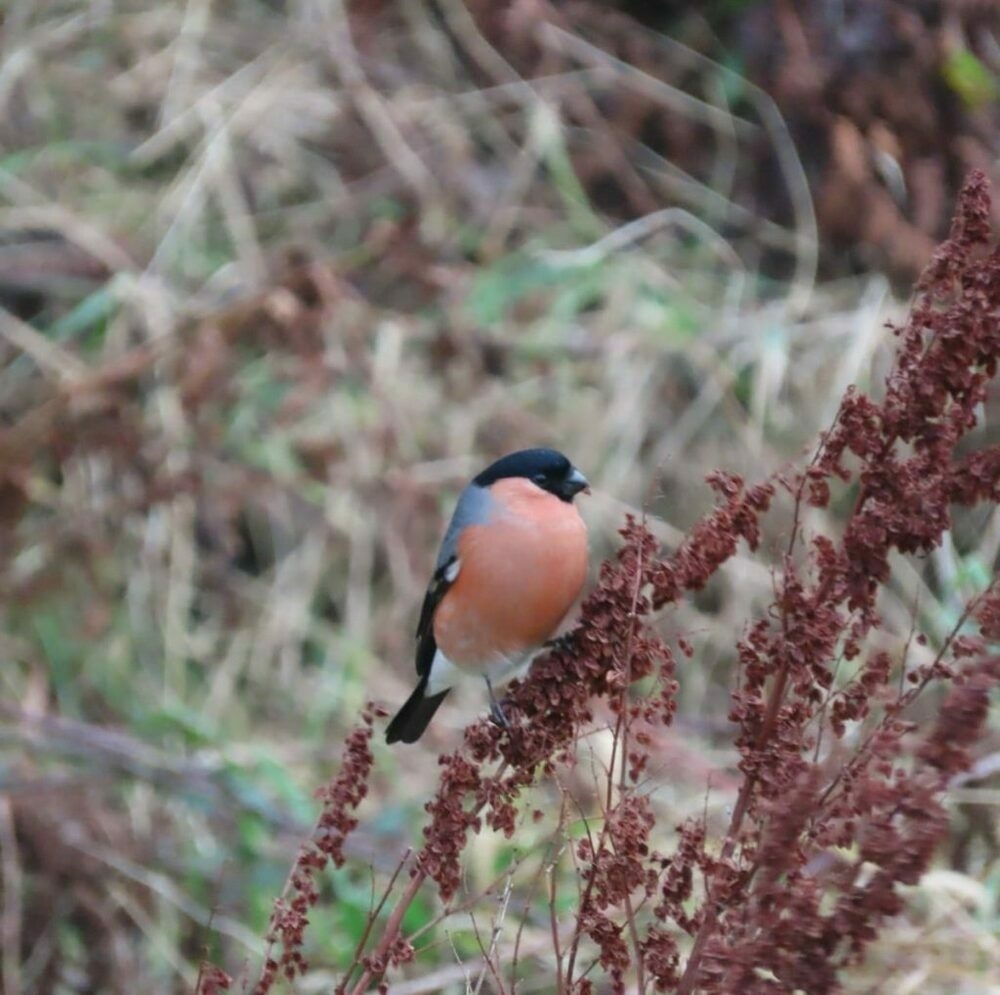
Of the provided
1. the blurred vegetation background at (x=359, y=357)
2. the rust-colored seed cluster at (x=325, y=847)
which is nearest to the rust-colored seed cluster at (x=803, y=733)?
the rust-colored seed cluster at (x=325, y=847)

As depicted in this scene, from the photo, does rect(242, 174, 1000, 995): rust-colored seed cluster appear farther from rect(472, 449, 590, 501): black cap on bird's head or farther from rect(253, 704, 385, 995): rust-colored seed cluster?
rect(472, 449, 590, 501): black cap on bird's head

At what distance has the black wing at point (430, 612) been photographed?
9.80ft

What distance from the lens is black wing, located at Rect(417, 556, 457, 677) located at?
299cm

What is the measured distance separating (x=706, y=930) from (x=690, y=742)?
2465 mm

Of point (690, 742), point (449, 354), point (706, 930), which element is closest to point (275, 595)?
point (449, 354)

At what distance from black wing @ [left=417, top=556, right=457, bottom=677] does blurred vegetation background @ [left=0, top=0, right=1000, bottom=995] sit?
617 millimetres

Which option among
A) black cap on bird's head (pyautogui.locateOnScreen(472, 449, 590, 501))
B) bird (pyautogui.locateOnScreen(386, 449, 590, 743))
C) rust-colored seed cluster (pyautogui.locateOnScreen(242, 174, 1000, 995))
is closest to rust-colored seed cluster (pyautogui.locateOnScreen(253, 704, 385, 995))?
rust-colored seed cluster (pyautogui.locateOnScreen(242, 174, 1000, 995))

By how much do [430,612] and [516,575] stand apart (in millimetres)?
328

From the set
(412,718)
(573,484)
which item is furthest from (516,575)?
(412,718)

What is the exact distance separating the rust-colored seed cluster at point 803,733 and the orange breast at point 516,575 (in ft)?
2.43

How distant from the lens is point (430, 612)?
10.0 feet

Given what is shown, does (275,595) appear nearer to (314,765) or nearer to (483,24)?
(314,765)

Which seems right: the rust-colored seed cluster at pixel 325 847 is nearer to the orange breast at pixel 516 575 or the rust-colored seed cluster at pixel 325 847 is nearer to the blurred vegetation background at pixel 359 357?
the orange breast at pixel 516 575

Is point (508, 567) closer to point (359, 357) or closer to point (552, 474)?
point (552, 474)
